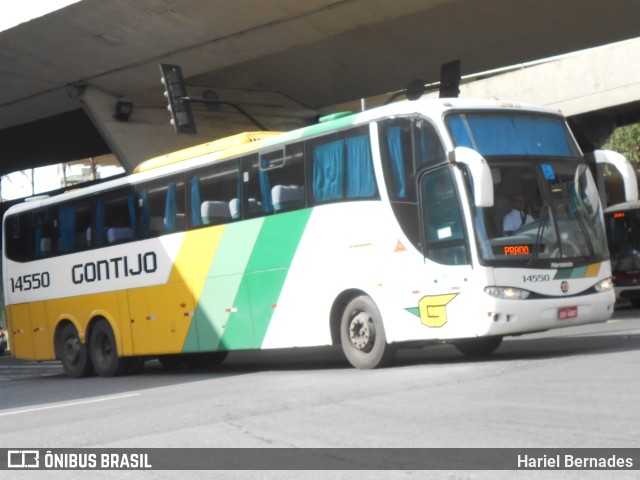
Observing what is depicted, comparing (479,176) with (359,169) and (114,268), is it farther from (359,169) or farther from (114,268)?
(114,268)

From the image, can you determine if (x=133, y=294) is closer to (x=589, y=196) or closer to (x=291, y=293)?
(x=291, y=293)

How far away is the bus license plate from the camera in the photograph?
13.9m

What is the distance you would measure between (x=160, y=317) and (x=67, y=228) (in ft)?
11.0

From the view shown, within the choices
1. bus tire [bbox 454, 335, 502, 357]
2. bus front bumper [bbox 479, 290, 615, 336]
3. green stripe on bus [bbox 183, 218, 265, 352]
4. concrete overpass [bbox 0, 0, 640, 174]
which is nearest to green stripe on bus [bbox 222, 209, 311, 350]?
green stripe on bus [bbox 183, 218, 265, 352]

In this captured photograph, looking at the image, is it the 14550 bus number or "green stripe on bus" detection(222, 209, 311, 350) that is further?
the 14550 bus number

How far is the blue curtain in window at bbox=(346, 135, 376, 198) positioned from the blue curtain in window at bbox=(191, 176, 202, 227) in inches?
137

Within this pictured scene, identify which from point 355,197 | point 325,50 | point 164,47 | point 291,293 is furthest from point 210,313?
point 325,50

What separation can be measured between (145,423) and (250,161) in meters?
6.68

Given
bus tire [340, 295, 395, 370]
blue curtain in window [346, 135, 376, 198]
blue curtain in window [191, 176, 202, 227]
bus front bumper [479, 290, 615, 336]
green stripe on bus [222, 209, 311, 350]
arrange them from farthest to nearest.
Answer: blue curtain in window [191, 176, 202, 227], green stripe on bus [222, 209, 311, 350], blue curtain in window [346, 135, 376, 198], bus tire [340, 295, 395, 370], bus front bumper [479, 290, 615, 336]

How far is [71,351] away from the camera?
2134 cm

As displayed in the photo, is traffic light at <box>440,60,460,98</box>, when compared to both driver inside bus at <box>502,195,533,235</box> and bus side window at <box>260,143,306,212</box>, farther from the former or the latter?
driver inside bus at <box>502,195,533,235</box>

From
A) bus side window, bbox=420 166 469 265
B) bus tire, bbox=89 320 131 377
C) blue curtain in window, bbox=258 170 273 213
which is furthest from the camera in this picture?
bus tire, bbox=89 320 131 377

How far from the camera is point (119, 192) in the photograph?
1983 cm

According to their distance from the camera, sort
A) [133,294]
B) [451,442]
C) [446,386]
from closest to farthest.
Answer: [451,442] < [446,386] < [133,294]
